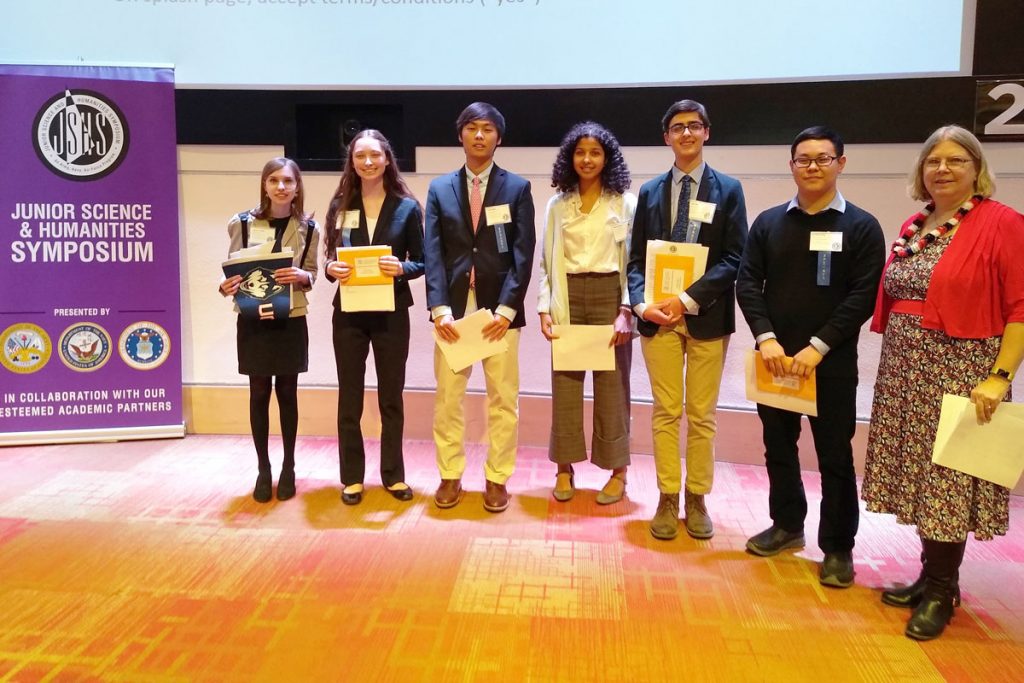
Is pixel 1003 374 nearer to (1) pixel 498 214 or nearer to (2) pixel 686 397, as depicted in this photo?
(2) pixel 686 397

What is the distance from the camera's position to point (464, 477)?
3.73m

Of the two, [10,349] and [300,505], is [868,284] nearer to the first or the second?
[300,505]

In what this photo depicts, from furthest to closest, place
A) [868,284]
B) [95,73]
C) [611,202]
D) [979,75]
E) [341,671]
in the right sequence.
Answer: [95,73] < [979,75] < [611,202] < [868,284] < [341,671]

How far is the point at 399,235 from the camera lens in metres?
3.18

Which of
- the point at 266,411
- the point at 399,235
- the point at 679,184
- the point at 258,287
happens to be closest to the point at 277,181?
the point at 258,287

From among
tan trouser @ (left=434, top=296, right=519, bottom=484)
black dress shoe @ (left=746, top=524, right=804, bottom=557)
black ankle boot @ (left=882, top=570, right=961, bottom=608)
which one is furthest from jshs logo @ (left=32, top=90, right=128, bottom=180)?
black ankle boot @ (left=882, top=570, right=961, bottom=608)

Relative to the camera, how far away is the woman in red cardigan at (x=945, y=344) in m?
2.08

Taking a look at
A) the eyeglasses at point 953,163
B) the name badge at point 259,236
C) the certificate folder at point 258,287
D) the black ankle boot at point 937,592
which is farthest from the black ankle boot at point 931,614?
the name badge at point 259,236

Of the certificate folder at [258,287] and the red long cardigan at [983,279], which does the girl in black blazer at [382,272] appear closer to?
the certificate folder at [258,287]

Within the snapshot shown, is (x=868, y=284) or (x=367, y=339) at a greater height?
(x=868, y=284)

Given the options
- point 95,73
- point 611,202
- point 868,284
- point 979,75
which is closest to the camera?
point 868,284

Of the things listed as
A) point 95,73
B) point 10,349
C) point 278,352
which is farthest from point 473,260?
point 10,349

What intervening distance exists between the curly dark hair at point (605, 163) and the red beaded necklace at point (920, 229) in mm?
1170

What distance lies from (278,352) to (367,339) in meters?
0.42
